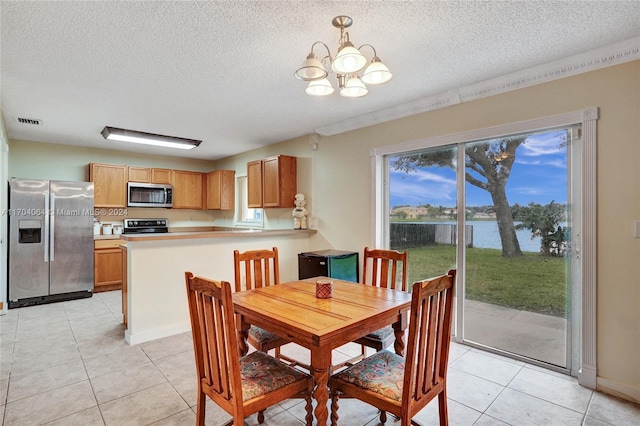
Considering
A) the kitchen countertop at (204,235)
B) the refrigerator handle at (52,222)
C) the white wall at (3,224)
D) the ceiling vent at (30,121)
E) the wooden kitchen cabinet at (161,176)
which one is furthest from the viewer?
the wooden kitchen cabinet at (161,176)

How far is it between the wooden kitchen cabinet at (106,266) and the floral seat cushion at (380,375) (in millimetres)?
4872

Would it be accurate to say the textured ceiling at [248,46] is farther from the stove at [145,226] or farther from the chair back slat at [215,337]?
the stove at [145,226]

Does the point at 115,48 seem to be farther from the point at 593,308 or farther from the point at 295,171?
the point at 593,308

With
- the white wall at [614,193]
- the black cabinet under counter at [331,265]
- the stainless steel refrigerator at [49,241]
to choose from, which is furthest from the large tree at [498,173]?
the stainless steel refrigerator at [49,241]

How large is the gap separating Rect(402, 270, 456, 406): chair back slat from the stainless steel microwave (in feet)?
18.5

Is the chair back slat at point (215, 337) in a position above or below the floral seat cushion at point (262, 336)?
above

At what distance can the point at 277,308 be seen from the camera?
185 centimetres

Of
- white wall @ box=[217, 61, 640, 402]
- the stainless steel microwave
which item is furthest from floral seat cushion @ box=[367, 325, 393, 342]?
the stainless steel microwave

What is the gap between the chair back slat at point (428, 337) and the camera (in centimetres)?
143

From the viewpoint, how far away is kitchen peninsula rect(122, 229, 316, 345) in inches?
126

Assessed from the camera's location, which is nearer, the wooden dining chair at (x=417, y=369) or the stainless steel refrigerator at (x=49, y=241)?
the wooden dining chair at (x=417, y=369)

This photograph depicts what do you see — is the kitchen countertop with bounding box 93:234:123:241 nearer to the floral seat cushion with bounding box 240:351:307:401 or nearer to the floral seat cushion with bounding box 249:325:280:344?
the floral seat cushion with bounding box 249:325:280:344

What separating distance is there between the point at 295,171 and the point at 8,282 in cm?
412

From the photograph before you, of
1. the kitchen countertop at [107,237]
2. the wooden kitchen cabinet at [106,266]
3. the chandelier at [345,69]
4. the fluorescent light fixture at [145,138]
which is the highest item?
the fluorescent light fixture at [145,138]
